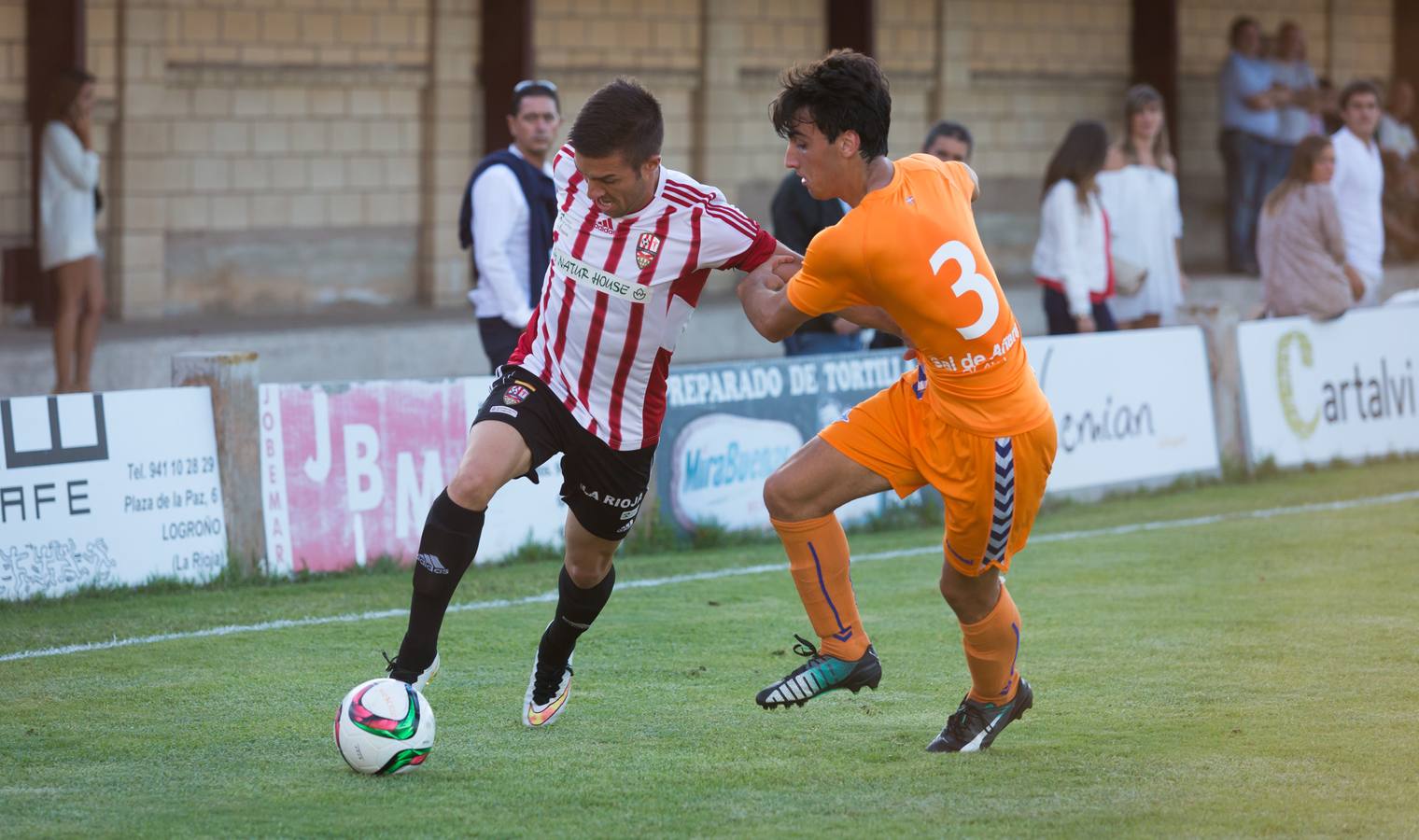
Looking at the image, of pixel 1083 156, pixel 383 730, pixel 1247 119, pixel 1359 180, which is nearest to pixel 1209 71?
pixel 1247 119

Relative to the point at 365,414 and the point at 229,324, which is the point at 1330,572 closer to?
the point at 365,414

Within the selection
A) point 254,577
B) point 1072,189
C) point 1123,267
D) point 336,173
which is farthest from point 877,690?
point 336,173

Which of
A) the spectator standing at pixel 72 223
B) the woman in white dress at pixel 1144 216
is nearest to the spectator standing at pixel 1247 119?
the woman in white dress at pixel 1144 216

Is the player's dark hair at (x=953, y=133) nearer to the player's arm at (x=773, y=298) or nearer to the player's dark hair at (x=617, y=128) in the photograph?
the player's arm at (x=773, y=298)

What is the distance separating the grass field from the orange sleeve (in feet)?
4.41

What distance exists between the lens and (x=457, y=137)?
1725 centimetres

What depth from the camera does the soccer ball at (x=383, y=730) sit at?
5305 millimetres

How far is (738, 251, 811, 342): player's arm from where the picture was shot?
541cm


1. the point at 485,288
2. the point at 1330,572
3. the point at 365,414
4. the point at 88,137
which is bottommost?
the point at 1330,572

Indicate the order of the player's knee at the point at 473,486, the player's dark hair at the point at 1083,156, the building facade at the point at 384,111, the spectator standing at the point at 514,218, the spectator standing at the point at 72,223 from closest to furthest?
the player's knee at the point at 473,486
the spectator standing at the point at 514,218
the player's dark hair at the point at 1083,156
the spectator standing at the point at 72,223
the building facade at the point at 384,111

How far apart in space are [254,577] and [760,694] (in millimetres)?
3703

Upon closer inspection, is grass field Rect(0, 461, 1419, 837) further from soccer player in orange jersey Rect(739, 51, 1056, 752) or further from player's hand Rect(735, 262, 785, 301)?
player's hand Rect(735, 262, 785, 301)

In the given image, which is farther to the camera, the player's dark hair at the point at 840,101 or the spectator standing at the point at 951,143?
the spectator standing at the point at 951,143

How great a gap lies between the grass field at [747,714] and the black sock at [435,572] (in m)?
0.37
